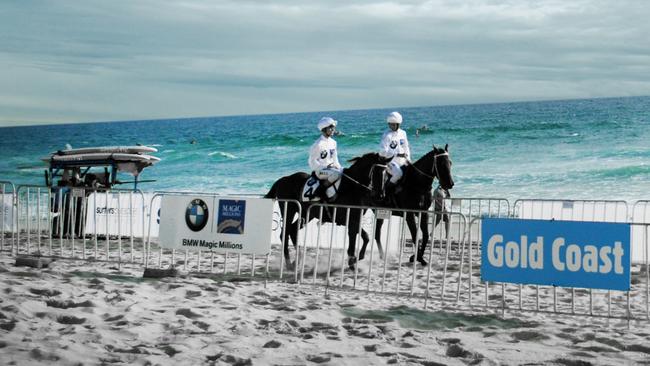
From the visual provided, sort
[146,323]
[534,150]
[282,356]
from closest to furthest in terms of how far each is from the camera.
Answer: [282,356] < [146,323] < [534,150]

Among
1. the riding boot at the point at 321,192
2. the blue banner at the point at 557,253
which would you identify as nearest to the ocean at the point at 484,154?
the riding boot at the point at 321,192

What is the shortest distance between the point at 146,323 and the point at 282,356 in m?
1.72

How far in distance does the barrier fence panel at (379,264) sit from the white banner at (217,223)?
0.67 m

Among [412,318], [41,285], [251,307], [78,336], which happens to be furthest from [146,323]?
[412,318]

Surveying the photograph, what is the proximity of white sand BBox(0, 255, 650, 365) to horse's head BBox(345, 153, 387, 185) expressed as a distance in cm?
324

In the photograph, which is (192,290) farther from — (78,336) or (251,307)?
(78,336)

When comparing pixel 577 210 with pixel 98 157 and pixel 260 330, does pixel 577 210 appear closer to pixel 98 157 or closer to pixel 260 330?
Result: pixel 260 330

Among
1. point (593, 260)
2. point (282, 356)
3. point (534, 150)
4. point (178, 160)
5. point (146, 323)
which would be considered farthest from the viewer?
point (178, 160)

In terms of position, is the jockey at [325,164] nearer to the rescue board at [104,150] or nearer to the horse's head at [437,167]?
the horse's head at [437,167]

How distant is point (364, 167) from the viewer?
44.8ft

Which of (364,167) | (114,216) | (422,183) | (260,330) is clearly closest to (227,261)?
(364,167)

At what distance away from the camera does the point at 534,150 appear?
175ft

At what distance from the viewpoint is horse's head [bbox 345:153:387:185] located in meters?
13.6

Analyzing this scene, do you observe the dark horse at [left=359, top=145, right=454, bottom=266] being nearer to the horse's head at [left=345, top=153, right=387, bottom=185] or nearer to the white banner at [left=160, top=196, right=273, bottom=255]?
the horse's head at [left=345, top=153, right=387, bottom=185]
